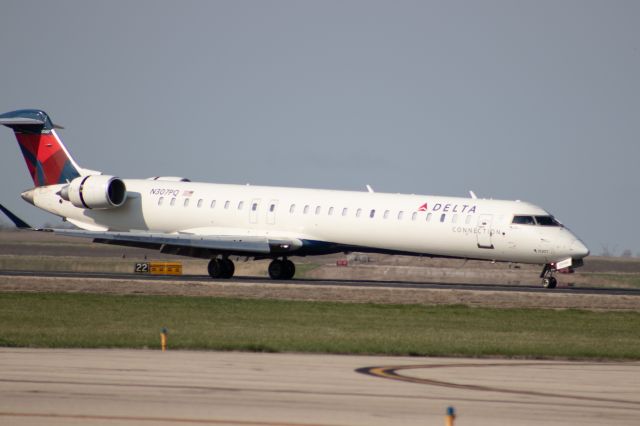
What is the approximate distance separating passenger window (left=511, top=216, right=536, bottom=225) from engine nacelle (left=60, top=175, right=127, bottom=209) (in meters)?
16.1

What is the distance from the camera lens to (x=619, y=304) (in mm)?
33688

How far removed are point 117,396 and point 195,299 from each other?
18367mm

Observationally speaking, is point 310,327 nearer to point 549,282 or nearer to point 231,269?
point 549,282

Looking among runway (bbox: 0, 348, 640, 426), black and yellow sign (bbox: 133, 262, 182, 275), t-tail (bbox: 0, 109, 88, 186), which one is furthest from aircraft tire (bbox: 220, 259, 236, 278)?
runway (bbox: 0, 348, 640, 426)

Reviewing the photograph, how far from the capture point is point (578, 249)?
123 feet

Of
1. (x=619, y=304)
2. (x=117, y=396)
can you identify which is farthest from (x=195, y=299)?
(x=117, y=396)

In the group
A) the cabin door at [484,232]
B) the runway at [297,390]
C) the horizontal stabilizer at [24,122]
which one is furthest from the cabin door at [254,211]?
the runway at [297,390]

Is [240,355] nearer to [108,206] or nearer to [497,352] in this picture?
[497,352]

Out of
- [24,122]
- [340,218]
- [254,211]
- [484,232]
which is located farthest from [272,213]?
[24,122]

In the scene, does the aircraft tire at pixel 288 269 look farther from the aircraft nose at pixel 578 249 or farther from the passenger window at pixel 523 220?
the aircraft nose at pixel 578 249

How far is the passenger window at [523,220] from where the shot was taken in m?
38.0

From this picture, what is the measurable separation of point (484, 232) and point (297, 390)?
23797mm

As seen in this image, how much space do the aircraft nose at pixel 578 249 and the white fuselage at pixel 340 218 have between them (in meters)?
0.03

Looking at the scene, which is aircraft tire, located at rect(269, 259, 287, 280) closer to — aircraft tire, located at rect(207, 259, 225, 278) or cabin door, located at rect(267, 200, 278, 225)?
cabin door, located at rect(267, 200, 278, 225)
